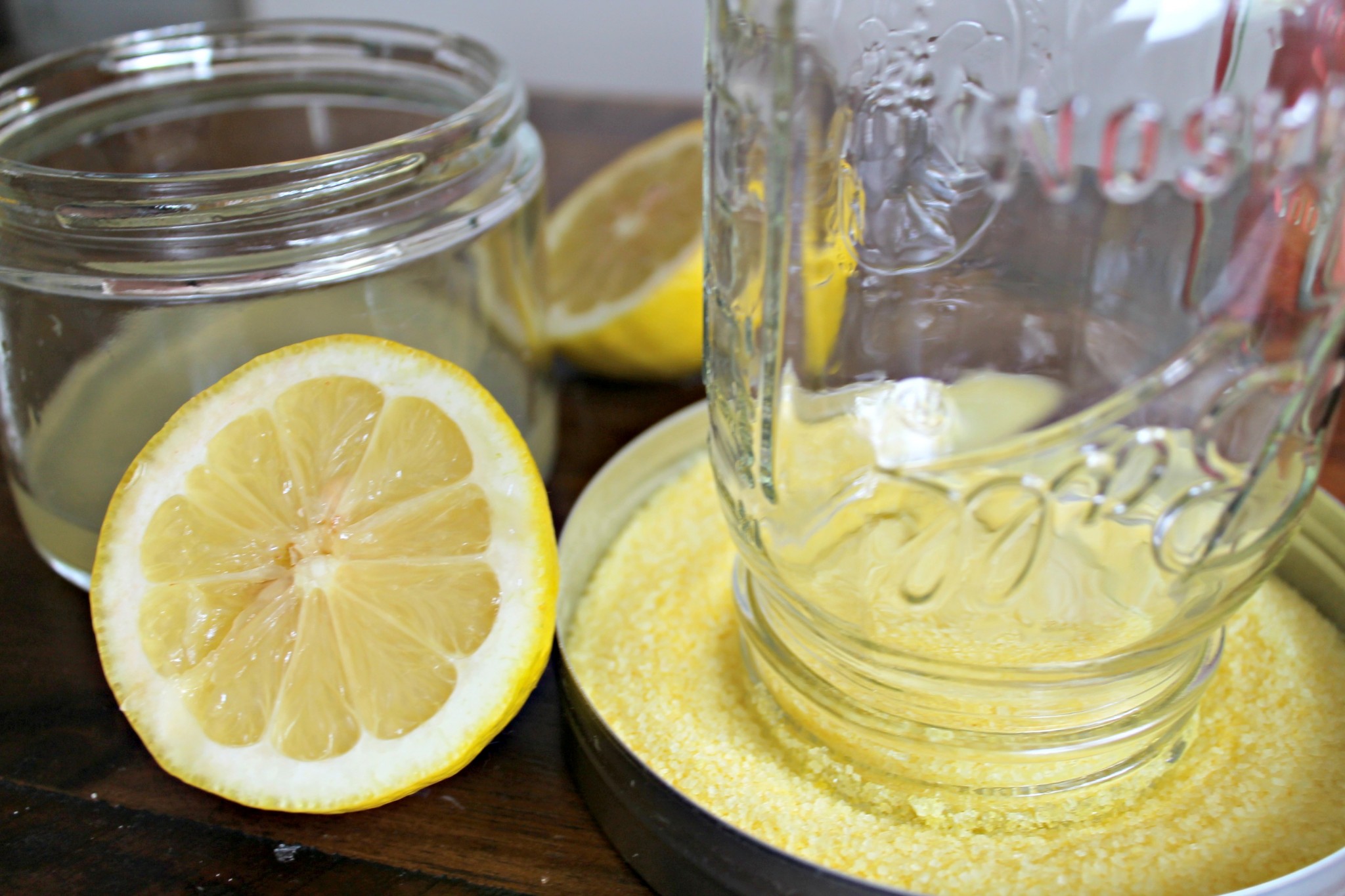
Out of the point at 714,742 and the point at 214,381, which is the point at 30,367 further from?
the point at 714,742

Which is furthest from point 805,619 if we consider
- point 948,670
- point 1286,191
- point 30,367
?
point 30,367

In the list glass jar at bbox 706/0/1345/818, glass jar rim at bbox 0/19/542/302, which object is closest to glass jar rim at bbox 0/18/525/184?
glass jar rim at bbox 0/19/542/302

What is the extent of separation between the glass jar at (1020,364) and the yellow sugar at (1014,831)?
0.01m

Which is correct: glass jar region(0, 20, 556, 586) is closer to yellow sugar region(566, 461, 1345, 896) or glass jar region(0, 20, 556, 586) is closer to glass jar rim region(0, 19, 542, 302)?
glass jar rim region(0, 19, 542, 302)

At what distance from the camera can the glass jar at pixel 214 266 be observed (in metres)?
0.32

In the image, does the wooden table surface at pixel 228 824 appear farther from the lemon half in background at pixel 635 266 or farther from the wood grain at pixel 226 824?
the lemon half in background at pixel 635 266

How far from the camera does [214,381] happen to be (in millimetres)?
342

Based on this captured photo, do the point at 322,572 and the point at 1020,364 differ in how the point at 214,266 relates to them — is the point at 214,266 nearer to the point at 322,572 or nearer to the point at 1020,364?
the point at 322,572

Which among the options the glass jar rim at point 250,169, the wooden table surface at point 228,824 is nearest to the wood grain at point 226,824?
the wooden table surface at point 228,824

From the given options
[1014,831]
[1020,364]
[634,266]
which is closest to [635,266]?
[634,266]

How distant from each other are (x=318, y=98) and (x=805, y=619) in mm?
348

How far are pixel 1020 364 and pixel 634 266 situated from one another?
19 centimetres

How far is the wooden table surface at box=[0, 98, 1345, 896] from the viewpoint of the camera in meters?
0.28

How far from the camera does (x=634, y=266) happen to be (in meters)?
0.49
